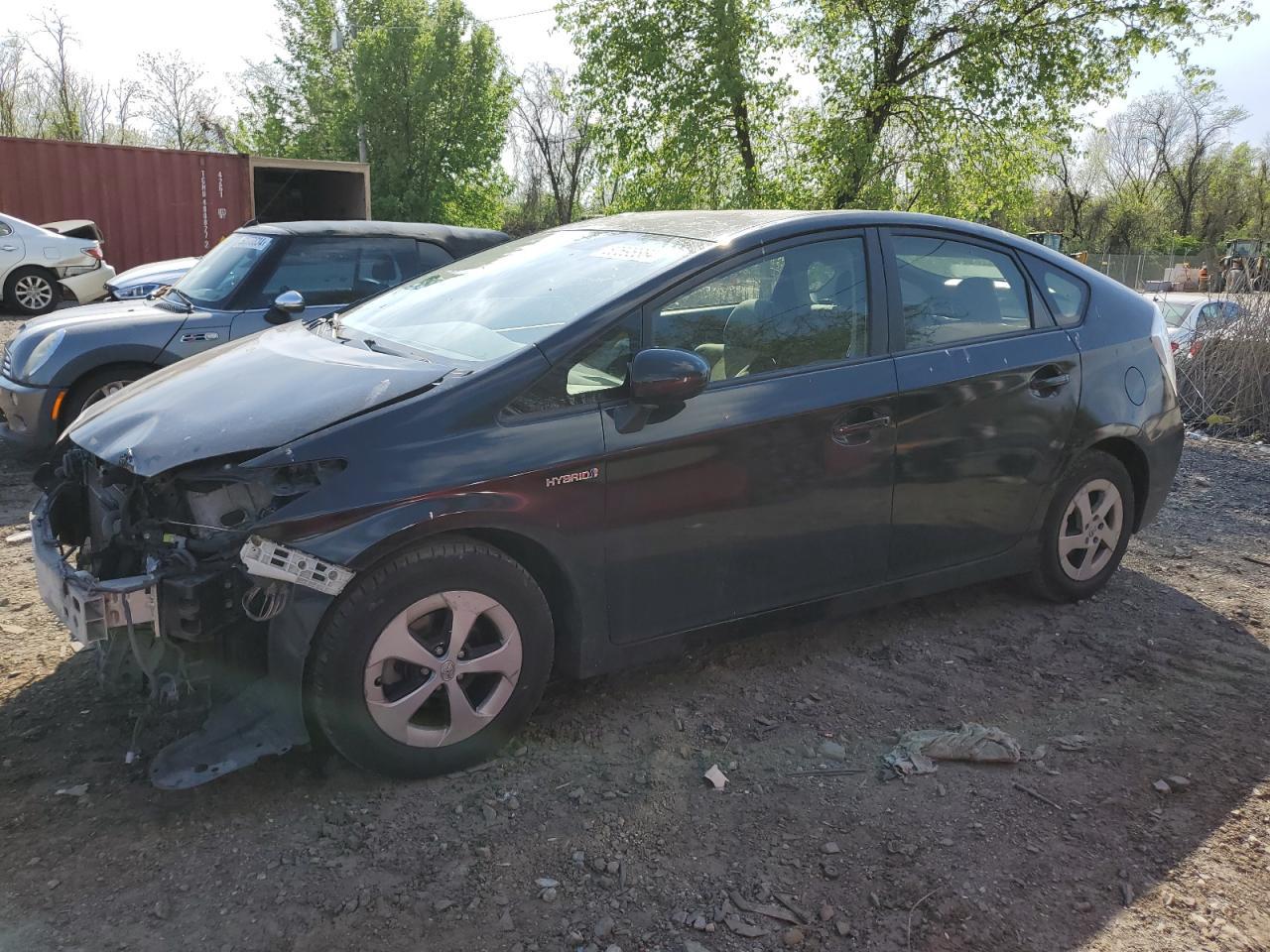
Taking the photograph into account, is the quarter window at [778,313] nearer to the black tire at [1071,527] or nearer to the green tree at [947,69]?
the black tire at [1071,527]

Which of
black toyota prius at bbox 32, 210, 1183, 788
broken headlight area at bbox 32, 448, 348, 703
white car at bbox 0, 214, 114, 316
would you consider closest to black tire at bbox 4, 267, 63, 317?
white car at bbox 0, 214, 114, 316

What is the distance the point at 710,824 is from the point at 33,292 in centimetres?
1565

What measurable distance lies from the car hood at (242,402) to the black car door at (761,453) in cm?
77

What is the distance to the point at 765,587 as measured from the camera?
3.62 m

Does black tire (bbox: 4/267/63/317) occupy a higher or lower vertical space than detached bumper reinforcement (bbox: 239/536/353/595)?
higher

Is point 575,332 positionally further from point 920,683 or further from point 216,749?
point 920,683

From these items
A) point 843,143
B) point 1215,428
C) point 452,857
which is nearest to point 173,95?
point 843,143

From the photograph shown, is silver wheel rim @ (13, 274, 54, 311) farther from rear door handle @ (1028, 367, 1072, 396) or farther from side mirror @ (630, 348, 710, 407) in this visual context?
rear door handle @ (1028, 367, 1072, 396)

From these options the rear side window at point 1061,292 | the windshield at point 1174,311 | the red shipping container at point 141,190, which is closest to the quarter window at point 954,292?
the rear side window at point 1061,292

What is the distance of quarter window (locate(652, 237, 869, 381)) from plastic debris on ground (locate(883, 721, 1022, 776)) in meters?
1.35

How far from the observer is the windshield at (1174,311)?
10.4 metres

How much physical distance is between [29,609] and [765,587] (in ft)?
10.0

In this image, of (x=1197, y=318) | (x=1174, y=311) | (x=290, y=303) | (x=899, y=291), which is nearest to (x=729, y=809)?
(x=899, y=291)

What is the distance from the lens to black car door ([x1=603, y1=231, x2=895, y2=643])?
3.31 meters
